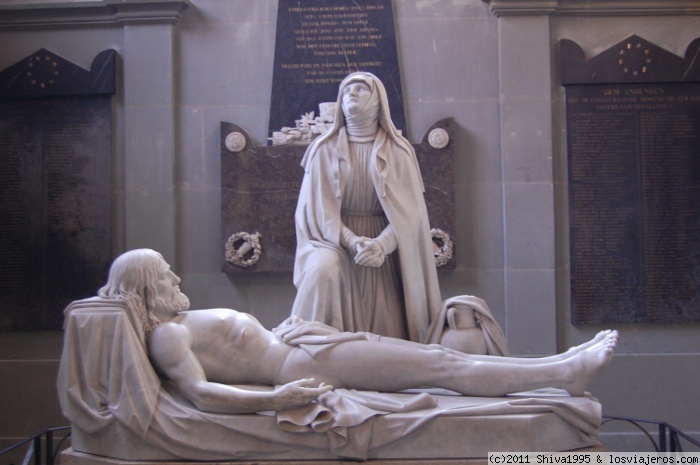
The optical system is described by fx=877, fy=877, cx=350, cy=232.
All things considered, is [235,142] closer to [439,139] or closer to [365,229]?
[439,139]

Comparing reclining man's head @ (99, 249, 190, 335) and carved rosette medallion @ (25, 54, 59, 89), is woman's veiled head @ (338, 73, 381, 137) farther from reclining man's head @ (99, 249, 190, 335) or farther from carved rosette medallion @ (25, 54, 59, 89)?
carved rosette medallion @ (25, 54, 59, 89)

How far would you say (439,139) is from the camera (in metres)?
7.30

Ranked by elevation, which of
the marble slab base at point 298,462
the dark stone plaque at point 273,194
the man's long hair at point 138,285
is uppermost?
the dark stone plaque at point 273,194

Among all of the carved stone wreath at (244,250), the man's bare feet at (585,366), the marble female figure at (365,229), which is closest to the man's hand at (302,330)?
the marble female figure at (365,229)

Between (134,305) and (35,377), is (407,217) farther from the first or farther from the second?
(35,377)

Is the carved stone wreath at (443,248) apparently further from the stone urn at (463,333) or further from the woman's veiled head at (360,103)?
the stone urn at (463,333)

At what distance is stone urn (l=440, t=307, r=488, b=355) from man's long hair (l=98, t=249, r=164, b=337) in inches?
60.4

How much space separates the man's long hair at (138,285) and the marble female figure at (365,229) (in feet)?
2.81

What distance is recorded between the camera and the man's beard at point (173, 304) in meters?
4.27

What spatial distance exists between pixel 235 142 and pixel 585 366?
4.01m

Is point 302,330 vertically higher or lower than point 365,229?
lower

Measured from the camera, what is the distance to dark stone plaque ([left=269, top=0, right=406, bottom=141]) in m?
7.43

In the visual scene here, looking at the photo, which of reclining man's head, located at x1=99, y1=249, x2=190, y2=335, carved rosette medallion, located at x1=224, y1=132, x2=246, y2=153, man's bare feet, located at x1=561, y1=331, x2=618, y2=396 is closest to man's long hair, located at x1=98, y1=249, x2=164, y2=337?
reclining man's head, located at x1=99, y1=249, x2=190, y2=335

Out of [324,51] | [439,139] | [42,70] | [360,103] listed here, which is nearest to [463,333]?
[360,103]
